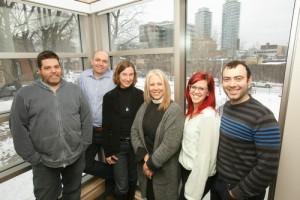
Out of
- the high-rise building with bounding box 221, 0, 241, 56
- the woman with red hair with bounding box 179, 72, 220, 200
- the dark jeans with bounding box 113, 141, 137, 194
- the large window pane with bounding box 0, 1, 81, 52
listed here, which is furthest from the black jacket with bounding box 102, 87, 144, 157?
the large window pane with bounding box 0, 1, 81, 52

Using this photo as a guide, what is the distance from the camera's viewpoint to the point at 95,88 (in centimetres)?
194

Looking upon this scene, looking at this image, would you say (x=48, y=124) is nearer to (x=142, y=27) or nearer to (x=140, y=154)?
(x=140, y=154)

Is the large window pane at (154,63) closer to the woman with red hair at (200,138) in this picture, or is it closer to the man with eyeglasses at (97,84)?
the man with eyeglasses at (97,84)

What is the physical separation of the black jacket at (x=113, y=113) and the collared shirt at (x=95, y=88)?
0.17m

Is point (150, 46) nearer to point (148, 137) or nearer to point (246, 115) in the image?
point (148, 137)

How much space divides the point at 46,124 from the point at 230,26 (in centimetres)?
165

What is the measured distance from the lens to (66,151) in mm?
1555

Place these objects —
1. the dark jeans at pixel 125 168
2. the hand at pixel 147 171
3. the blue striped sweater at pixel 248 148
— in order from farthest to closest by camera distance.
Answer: the dark jeans at pixel 125 168 → the hand at pixel 147 171 → the blue striped sweater at pixel 248 148

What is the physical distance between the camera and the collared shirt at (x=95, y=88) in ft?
6.37

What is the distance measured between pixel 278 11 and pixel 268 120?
853mm

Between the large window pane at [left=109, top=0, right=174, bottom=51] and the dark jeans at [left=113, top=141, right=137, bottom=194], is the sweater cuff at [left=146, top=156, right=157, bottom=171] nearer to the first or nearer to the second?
the dark jeans at [left=113, top=141, right=137, bottom=194]

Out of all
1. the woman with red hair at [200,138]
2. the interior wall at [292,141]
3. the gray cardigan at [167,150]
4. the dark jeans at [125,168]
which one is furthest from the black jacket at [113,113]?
the interior wall at [292,141]

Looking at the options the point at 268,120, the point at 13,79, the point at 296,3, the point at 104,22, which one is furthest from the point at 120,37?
the point at 268,120

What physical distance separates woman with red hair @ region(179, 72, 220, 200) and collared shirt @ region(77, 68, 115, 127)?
0.92 m
